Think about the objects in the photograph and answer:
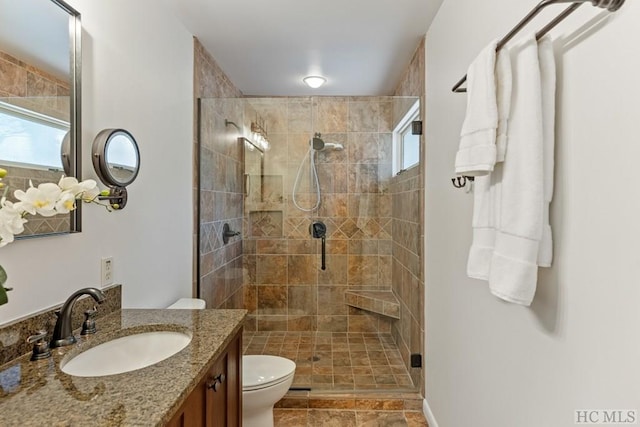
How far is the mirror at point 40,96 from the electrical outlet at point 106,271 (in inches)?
8.5

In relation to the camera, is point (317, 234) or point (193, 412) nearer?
point (193, 412)

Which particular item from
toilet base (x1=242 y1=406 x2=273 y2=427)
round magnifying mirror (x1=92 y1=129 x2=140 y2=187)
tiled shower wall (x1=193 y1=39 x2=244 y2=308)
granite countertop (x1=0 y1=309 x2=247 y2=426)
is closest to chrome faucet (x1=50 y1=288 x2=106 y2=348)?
granite countertop (x1=0 y1=309 x2=247 y2=426)

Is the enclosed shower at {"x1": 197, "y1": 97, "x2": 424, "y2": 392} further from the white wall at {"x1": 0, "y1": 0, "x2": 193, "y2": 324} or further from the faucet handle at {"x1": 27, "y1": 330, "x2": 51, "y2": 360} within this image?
the faucet handle at {"x1": 27, "y1": 330, "x2": 51, "y2": 360}

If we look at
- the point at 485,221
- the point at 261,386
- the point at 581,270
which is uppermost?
the point at 485,221

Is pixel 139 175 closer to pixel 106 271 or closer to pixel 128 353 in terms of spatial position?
pixel 106 271

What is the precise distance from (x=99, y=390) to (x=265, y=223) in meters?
2.23

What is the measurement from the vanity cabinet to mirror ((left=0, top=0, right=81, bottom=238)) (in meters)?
0.72

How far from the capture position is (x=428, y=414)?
212 centimetres

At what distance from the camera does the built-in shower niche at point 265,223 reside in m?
3.02

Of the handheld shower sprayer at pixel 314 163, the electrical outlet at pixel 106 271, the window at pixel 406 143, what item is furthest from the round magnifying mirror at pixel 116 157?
the window at pixel 406 143

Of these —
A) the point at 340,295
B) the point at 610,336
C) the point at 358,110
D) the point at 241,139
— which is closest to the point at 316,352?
the point at 340,295

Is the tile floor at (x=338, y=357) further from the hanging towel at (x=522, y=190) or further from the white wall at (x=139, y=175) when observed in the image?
the hanging towel at (x=522, y=190)

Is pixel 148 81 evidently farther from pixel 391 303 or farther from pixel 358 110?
pixel 391 303

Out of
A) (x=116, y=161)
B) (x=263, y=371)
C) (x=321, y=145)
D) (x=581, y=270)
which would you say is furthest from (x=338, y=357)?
(x=581, y=270)
